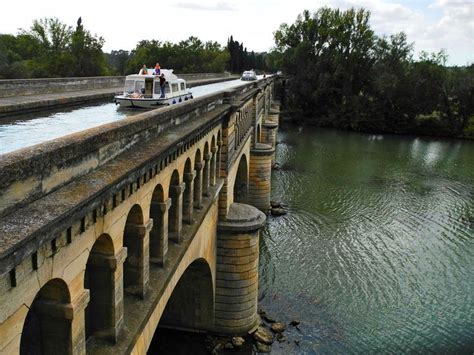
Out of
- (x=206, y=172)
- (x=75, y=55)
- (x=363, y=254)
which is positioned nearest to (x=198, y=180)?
(x=206, y=172)

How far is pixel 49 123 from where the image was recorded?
13.5 m

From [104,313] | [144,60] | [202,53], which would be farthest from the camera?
[202,53]

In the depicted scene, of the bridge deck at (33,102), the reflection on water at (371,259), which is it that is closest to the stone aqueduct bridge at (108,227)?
the bridge deck at (33,102)

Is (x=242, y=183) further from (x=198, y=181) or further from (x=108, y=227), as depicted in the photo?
(x=108, y=227)

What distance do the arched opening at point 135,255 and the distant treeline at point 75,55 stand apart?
44.2 metres

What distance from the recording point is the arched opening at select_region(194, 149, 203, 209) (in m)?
13.7

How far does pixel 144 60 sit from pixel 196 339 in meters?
76.8

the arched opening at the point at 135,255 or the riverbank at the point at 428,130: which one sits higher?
the arched opening at the point at 135,255

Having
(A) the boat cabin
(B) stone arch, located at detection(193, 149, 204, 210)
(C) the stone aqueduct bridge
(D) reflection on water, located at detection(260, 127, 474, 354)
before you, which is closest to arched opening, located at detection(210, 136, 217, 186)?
(C) the stone aqueduct bridge

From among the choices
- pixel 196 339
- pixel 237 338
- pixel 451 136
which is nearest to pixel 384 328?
pixel 237 338

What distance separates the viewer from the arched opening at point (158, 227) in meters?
10.3

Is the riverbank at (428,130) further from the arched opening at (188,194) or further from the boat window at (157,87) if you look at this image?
the arched opening at (188,194)

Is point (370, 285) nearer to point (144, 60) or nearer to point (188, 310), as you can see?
point (188, 310)

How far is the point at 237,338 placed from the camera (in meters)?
18.6
